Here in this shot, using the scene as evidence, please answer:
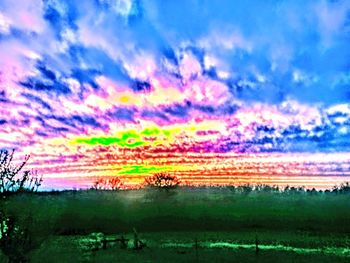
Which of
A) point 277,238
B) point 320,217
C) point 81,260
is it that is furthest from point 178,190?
point 81,260

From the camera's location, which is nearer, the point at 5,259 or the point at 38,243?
the point at 38,243

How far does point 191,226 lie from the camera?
77000mm

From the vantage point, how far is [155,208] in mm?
88750

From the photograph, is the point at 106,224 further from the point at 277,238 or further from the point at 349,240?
the point at 349,240

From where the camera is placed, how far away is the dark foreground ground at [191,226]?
142ft

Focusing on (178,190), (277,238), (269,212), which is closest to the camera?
(277,238)

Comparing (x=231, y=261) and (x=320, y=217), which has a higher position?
(x=320, y=217)

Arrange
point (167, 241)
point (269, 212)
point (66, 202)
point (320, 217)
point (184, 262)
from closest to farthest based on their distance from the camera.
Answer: point (184, 262) → point (167, 241) → point (320, 217) → point (269, 212) → point (66, 202)

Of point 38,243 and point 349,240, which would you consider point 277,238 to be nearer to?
point 349,240

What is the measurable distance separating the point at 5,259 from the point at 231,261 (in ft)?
60.8

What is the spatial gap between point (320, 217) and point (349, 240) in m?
19.6

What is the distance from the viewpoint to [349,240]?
59.3 m

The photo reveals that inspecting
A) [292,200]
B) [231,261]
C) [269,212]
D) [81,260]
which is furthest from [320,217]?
[81,260]

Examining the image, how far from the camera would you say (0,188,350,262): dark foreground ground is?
4316 centimetres
